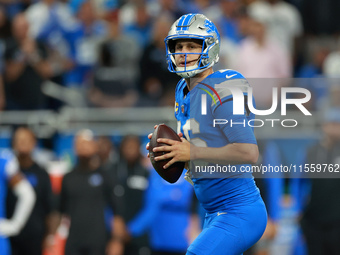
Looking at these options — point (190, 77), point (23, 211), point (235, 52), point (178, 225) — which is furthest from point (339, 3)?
point (190, 77)

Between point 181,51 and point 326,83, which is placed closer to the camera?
point 181,51

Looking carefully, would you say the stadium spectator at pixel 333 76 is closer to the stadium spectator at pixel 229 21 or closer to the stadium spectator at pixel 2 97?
the stadium spectator at pixel 229 21

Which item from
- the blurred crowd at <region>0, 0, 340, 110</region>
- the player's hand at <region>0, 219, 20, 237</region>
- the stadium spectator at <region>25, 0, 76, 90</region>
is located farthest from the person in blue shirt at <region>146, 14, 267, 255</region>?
the stadium spectator at <region>25, 0, 76, 90</region>

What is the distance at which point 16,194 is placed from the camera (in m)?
8.46

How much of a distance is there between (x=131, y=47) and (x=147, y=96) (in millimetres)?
857

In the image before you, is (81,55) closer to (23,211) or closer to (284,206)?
(23,211)

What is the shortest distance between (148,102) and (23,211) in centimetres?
247

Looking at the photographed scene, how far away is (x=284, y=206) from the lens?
916 centimetres

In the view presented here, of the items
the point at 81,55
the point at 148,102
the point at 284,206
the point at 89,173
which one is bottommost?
the point at 284,206

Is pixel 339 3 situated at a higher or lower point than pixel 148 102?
higher

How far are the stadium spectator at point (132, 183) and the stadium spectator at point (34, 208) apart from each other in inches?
33.5

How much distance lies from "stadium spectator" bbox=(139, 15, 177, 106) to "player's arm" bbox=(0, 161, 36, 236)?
234cm

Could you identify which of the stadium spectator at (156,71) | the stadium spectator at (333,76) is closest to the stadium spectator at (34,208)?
the stadium spectator at (156,71)

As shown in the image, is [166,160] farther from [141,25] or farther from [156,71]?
[141,25]
